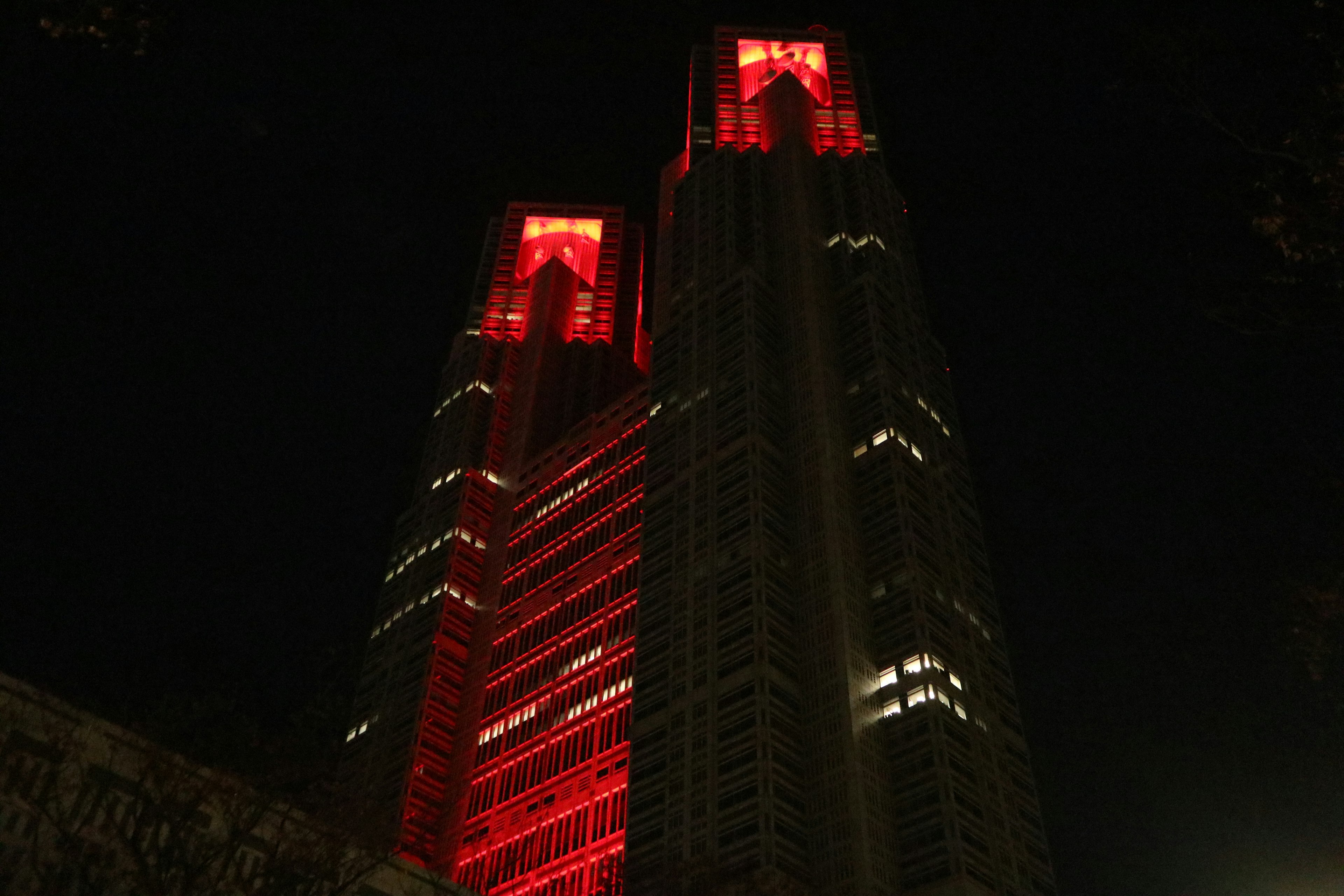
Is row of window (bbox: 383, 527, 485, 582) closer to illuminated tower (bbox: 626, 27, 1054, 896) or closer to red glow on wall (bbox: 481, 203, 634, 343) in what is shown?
illuminated tower (bbox: 626, 27, 1054, 896)

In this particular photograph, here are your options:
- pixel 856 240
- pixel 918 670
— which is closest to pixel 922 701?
pixel 918 670

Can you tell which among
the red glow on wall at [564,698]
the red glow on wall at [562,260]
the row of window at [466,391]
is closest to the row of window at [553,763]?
the red glow on wall at [564,698]

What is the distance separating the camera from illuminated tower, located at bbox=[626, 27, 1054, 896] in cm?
8275

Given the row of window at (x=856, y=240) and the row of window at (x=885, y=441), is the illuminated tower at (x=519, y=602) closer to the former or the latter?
the row of window at (x=885, y=441)

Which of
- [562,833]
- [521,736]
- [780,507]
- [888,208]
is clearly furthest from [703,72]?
[562,833]

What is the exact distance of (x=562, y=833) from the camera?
105562 mm

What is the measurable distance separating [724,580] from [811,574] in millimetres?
7480

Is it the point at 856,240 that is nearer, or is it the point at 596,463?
the point at 856,240

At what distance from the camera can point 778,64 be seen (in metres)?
166

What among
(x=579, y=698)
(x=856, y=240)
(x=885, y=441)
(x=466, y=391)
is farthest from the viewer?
(x=466, y=391)

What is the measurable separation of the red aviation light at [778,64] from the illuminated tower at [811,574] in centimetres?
1311

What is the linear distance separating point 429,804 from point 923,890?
59820mm

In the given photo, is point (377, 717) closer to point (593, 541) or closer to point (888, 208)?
point (593, 541)

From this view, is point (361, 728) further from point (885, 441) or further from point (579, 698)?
point (885, 441)
